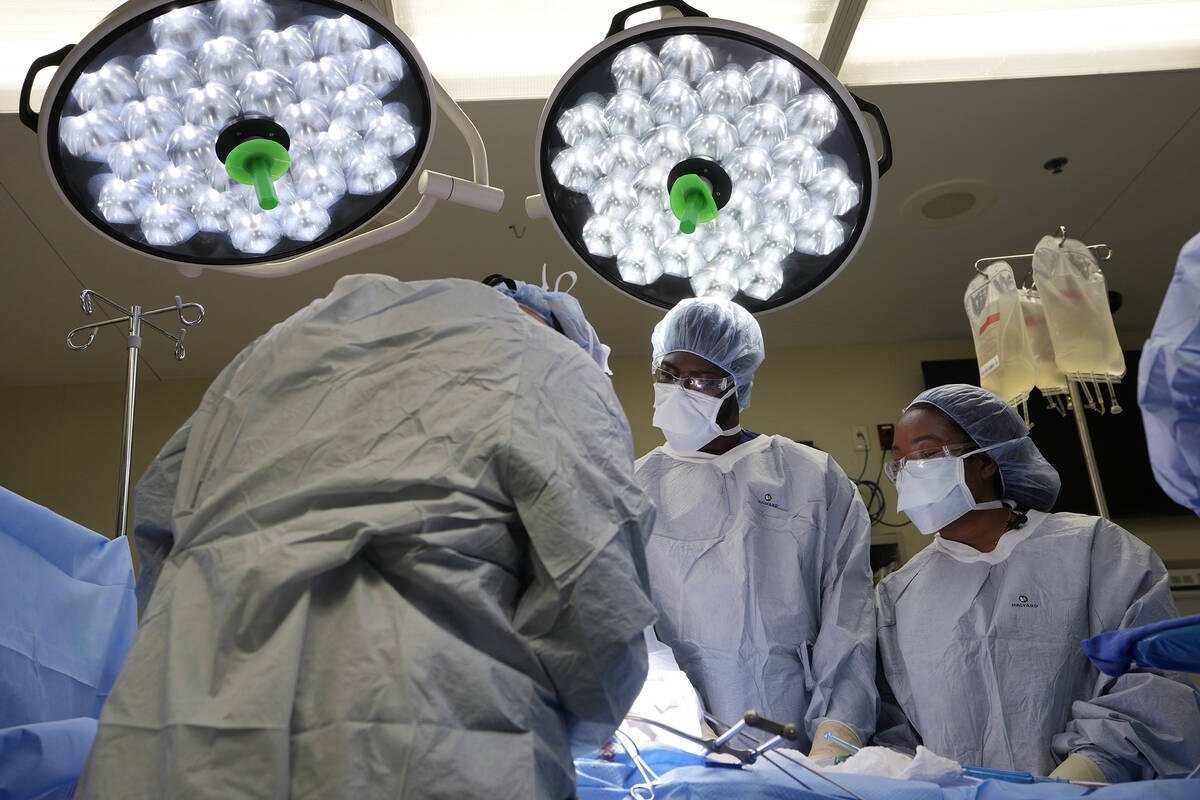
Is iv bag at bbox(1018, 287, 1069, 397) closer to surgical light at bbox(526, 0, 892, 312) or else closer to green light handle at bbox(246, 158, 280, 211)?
surgical light at bbox(526, 0, 892, 312)

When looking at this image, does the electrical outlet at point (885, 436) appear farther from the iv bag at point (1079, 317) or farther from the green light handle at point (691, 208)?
the green light handle at point (691, 208)

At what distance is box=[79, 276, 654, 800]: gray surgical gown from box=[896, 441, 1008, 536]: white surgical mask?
1282mm

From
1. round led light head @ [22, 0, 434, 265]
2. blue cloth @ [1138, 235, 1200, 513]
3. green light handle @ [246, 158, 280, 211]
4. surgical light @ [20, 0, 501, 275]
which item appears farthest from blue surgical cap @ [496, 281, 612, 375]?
blue cloth @ [1138, 235, 1200, 513]

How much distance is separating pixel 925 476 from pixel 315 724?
67.1 inches

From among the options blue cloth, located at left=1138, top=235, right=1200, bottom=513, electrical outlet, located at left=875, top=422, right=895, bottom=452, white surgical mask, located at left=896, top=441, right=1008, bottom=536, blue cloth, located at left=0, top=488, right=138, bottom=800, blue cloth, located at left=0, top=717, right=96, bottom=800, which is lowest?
blue cloth, located at left=0, top=717, right=96, bottom=800

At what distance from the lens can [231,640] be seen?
93 cm

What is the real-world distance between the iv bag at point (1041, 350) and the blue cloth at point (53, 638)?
220 cm

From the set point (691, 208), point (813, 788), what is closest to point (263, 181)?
point (691, 208)

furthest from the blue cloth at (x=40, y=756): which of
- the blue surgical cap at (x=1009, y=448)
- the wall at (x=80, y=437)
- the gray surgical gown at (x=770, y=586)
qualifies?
the wall at (x=80, y=437)

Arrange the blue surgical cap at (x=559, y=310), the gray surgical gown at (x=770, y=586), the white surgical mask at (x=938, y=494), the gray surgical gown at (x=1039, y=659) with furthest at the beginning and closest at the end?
1. the white surgical mask at (x=938, y=494)
2. the gray surgical gown at (x=770, y=586)
3. the gray surgical gown at (x=1039, y=659)
4. the blue surgical cap at (x=559, y=310)

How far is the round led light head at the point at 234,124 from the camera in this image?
4.23 ft

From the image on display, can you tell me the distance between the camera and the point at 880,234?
3.91 m

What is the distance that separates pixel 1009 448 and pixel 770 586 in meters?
0.63

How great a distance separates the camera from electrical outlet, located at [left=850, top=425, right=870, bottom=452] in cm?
470
